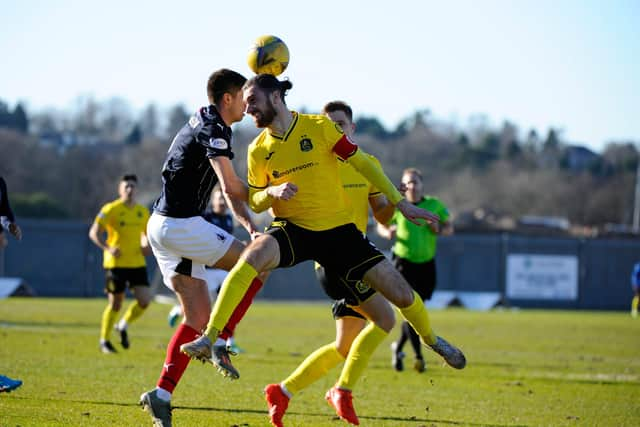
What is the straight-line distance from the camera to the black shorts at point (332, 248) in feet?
22.9

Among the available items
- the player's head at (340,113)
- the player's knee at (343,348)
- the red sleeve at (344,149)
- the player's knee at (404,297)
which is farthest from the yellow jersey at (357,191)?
the red sleeve at (344,149)

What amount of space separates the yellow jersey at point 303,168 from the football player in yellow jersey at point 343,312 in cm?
52

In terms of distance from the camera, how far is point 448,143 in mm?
107562

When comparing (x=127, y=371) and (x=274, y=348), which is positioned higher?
(x=127, y=371)

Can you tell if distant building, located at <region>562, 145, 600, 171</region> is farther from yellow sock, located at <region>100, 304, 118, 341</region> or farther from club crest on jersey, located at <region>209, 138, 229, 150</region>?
club crest on jersey, located at <region>209, 138, 229, 150</region>

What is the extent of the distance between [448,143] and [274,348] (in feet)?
306

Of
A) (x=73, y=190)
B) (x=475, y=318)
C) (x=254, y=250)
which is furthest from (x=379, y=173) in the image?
(x=73, y=190)

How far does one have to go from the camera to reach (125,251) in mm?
15148

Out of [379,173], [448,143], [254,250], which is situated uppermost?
[379,173]

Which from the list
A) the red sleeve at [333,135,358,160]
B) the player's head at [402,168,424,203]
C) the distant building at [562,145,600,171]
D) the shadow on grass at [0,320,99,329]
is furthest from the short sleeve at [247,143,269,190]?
the distant building at [562,145,600,171]

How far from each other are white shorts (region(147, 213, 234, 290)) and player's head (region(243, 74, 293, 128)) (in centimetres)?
89

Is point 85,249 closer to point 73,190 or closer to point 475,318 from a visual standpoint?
point 475,318

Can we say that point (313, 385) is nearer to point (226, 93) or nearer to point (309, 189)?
point (309, 189)

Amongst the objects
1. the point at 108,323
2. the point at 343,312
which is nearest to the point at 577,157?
the point at 108,323
